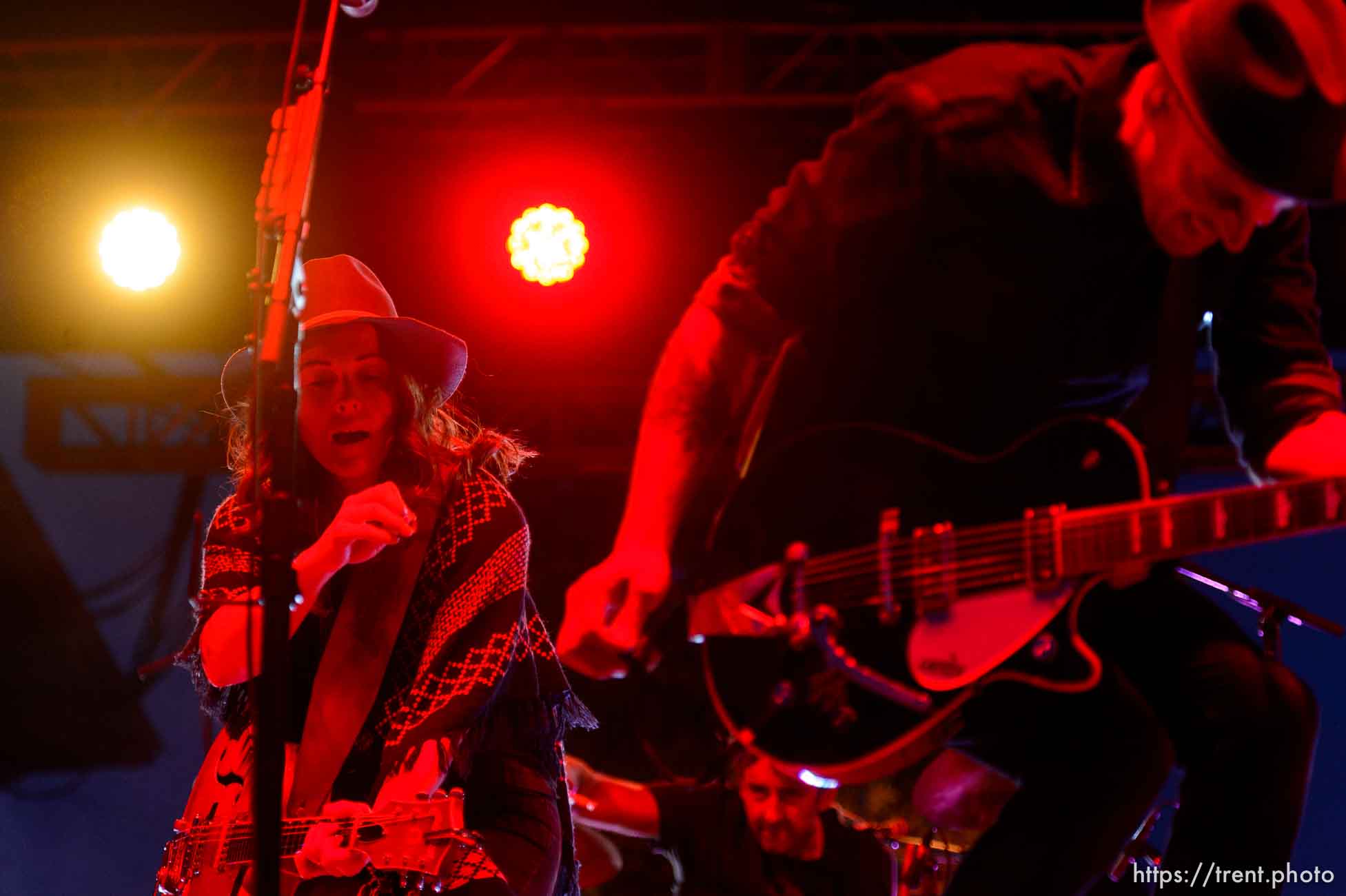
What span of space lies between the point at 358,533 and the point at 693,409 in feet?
2.38

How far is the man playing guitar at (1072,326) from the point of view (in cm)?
194

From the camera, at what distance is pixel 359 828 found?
2098 millimetres

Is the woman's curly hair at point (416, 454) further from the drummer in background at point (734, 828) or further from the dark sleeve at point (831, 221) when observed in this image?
the drummer in background at point (734, 828)

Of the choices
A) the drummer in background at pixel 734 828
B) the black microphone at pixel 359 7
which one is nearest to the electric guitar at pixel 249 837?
the black microphone at pixel 359 7

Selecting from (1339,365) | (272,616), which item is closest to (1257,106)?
(272,616)

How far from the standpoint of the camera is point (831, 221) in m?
2.39

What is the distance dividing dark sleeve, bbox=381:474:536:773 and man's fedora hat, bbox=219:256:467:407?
1.11ft

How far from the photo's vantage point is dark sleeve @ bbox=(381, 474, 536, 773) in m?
2.26

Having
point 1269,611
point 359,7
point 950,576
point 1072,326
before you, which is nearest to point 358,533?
point 359,7

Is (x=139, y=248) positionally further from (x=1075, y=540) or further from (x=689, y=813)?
(x=1075, y=540)

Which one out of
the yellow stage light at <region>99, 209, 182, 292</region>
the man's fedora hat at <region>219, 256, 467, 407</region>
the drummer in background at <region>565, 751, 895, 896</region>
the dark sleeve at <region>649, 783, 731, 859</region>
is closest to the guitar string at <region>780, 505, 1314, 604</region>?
the man's fedora hat at <region>219, 256, 467, 407</region>

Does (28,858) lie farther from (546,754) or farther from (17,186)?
(546,754)

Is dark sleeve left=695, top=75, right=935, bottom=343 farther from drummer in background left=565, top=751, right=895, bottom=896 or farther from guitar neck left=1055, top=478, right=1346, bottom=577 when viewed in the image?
drummer in background left=565, top=751, right=895, bottom=896

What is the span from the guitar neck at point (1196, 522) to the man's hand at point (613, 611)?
0.74m
